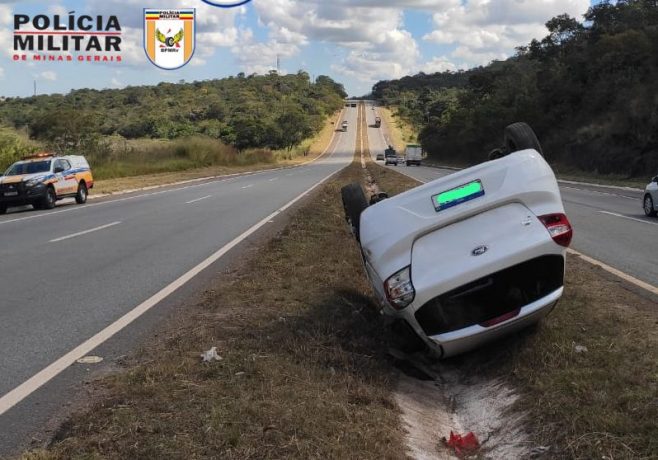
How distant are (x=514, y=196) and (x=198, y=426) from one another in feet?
8.74

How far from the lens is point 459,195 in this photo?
492cm

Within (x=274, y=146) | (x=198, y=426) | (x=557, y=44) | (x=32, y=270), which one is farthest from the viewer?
(x=274, y=146)

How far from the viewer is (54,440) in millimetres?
3939

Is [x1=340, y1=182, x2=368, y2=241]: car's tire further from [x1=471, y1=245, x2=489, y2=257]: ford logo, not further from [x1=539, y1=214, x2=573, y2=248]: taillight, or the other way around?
[x1=539, y1=214, x2=573, y2=248]: taillight

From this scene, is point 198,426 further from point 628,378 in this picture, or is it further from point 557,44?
point 557,44

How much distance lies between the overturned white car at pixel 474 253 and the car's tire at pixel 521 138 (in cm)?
74

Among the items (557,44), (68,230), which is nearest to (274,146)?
(557,44)

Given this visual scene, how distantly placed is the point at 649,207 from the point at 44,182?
58.5 feet

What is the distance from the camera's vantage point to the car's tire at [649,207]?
1661 cm

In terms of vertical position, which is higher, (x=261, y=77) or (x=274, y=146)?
(x=261, y=77)

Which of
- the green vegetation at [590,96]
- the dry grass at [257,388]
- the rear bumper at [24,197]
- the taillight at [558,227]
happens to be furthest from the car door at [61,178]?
the green vegetation at [590,96]

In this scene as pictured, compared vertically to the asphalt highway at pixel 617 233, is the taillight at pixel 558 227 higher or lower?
higher

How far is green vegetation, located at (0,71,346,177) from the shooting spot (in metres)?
43.6

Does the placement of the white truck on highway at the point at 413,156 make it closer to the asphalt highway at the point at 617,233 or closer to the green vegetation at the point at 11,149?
the green vegetation at the point at 11,149
